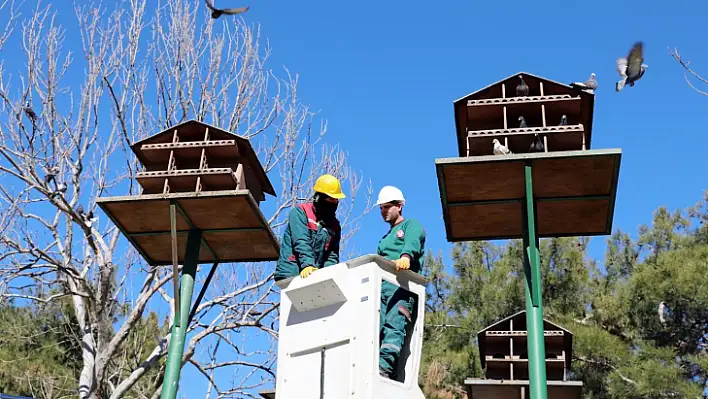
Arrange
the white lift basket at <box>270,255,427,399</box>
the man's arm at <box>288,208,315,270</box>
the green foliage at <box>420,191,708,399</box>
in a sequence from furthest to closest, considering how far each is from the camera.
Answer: the green foliage at <box>420,191,708,399</box> < the man's arm at <box>288,208,315,270</box> < the white lift basket at <box>270,255,427,399</box>

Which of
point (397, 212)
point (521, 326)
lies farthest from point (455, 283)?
point (397, 212)

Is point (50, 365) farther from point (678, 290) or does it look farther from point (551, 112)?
point (551, 112)

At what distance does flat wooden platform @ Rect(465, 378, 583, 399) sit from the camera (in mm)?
8930

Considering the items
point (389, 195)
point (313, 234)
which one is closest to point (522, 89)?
point (389, 195)

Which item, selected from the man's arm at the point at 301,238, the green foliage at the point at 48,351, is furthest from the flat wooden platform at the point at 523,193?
the green foliage at the point at 48,351

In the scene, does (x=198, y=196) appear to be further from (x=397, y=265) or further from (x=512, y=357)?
(x=512, y=357)

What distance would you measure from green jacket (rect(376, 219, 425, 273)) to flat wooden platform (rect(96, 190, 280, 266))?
1.67 meters

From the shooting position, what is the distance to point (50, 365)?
1767 cm

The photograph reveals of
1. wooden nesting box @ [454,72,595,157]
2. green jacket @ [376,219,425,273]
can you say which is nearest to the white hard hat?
green jacket @ [376,219,425,273]

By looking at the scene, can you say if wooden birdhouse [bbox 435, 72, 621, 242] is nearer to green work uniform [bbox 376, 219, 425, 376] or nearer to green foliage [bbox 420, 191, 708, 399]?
green work uniform [bbox 376, 219, 425, 376]

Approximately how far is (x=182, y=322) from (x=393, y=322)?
2.65m

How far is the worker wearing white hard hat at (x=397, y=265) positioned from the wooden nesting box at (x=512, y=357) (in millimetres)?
4267

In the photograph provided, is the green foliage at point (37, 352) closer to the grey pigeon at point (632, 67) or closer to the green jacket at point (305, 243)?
the green jacket at point (305, 243)

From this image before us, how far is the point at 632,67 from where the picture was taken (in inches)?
285
